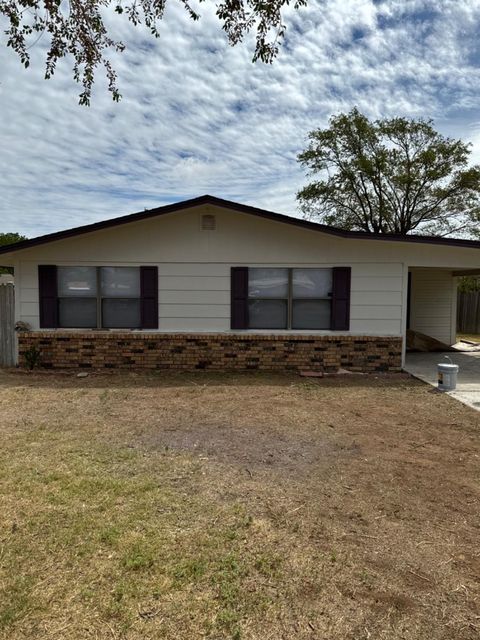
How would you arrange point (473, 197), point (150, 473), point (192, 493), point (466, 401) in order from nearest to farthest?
point (192, 493), point (150, 473), point (466, 401), point (473, 197)

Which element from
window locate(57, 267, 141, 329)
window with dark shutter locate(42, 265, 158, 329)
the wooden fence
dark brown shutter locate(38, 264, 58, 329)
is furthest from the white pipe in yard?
the wooden fence

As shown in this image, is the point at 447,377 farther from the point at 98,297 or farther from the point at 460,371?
the point at 98,297

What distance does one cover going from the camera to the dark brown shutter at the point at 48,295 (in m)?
8.84

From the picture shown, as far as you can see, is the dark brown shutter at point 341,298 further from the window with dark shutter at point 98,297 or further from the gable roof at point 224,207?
the window with dark shutter at point 98,297

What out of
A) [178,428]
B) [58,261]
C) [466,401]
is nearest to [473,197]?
[466,401]

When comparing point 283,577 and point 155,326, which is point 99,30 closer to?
point 155,326

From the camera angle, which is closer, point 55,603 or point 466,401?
point 55,603

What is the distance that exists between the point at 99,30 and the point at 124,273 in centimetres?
433

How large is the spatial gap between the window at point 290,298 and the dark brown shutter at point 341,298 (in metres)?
0.12

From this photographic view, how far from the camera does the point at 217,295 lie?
8867 millimetres

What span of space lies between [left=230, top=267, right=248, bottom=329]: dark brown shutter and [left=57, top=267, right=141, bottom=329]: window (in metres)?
1.84

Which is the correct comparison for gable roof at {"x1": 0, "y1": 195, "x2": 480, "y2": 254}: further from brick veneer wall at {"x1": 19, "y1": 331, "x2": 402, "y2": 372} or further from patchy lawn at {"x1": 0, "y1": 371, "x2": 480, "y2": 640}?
patchy lawn at {"x1": 0, "y1": 371, "x2": 480, "y2": 640}

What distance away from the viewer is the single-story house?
8.78 meters

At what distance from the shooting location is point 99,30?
5.44 m
